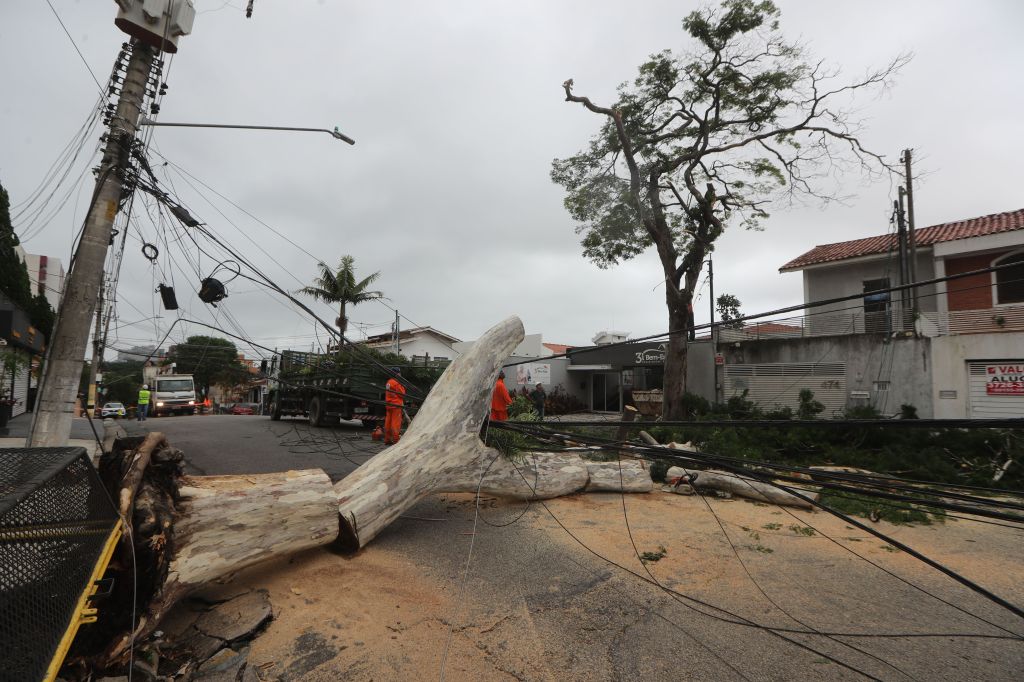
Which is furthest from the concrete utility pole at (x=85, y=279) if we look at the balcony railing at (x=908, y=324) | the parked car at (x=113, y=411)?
the parked car at (x=113, y=411)

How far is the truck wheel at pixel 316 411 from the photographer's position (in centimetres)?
1455

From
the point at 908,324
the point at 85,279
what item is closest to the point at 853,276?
the point at 908,324

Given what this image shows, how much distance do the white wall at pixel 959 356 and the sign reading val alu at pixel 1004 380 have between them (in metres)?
0.30

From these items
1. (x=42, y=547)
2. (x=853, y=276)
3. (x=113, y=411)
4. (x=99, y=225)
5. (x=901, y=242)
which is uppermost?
(x=901, y=242)

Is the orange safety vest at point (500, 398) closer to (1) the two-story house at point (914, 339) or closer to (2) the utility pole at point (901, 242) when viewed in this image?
(1) the two-story house at point (914, 339)

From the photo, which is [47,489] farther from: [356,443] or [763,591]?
[356,443]

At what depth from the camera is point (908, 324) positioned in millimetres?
14570

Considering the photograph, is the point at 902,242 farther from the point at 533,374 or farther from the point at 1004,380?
the point at 533,374

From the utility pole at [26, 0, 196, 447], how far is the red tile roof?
1979 centimetres

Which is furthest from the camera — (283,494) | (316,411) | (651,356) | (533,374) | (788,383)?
(533,374)

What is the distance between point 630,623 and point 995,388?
15.6m

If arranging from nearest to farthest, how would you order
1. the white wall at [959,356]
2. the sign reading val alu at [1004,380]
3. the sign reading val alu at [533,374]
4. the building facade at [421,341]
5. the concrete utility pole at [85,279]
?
the concrete utility pole at [85,279]
the sign reading val alu at [1004,380]
the white wall at [959,356]
the sign reading val alu at [533,374]
the building facade at [421,341]

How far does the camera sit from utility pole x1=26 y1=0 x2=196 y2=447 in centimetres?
617

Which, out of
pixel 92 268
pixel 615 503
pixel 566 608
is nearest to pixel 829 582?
pixel 566 608
